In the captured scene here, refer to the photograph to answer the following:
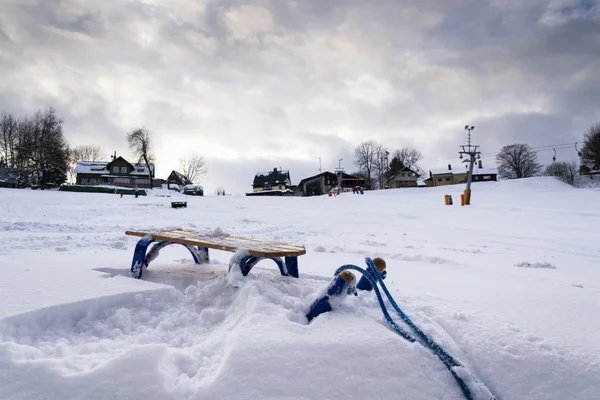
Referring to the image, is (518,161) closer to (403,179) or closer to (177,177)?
(403,179)

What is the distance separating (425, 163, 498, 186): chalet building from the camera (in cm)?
7119

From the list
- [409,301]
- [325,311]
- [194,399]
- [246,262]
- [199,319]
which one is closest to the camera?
[194,399]

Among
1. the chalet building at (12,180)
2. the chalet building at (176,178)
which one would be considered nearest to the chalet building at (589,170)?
the chalet building at (176,178)

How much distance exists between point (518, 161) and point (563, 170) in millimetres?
7361

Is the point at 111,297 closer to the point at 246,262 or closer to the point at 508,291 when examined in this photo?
the point at 246,262

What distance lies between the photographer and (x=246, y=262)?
10.3 feet

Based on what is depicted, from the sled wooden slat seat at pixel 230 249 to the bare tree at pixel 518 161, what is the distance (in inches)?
2940

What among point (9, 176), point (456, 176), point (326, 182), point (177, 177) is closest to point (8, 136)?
point (9, 176)

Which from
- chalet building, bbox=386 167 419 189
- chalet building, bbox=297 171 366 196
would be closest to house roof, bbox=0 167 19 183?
chalet building, bbox=297 171 366 196

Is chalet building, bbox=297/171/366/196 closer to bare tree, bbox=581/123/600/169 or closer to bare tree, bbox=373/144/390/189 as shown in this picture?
bare tree, bbox=373/144/390/189

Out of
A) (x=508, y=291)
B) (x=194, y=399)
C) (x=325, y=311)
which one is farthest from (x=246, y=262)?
(x=508, y=291)

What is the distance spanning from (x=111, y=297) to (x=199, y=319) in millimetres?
740

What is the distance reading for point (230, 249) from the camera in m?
3.06

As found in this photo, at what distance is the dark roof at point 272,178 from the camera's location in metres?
78.5
